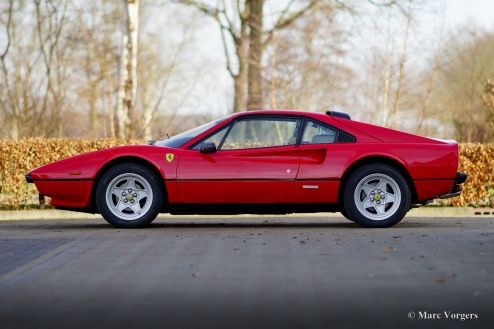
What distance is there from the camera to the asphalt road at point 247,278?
17.6 feet

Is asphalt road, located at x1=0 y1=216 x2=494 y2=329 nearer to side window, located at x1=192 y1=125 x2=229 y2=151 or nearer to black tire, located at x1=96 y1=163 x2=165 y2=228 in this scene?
black tire, located at x1=96 y1=163 x2=165 y2=228

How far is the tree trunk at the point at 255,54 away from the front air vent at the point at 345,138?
20101 mm

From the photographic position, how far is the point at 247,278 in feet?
22.2

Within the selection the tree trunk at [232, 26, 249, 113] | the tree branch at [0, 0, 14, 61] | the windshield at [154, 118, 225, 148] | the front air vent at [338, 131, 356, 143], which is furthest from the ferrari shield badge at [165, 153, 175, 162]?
the tree branch at [0, 0, 14, 61]

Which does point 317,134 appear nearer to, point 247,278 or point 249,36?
point 247,278

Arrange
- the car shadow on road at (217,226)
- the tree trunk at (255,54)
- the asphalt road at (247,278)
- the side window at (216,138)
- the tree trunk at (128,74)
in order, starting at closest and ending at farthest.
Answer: the asphalt road at (247,278)
the side window at (216,138)
the car shadow on road at (217,226)
the tree trunk at (128,74)
the tree trunk at (255,54)

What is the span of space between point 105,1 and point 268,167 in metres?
37.2

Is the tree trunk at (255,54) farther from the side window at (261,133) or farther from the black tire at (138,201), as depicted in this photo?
the black tire at (138,201)

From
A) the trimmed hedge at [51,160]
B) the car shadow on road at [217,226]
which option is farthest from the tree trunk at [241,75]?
the car shadow on road at [217,226]

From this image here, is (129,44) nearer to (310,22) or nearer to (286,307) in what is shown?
(310,22)

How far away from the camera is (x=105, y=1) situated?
4641 cm

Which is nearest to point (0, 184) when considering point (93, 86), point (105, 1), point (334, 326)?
point (334, 326)

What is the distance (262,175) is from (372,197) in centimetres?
131

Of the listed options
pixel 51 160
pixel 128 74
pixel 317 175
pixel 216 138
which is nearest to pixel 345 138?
pixel 317 175
